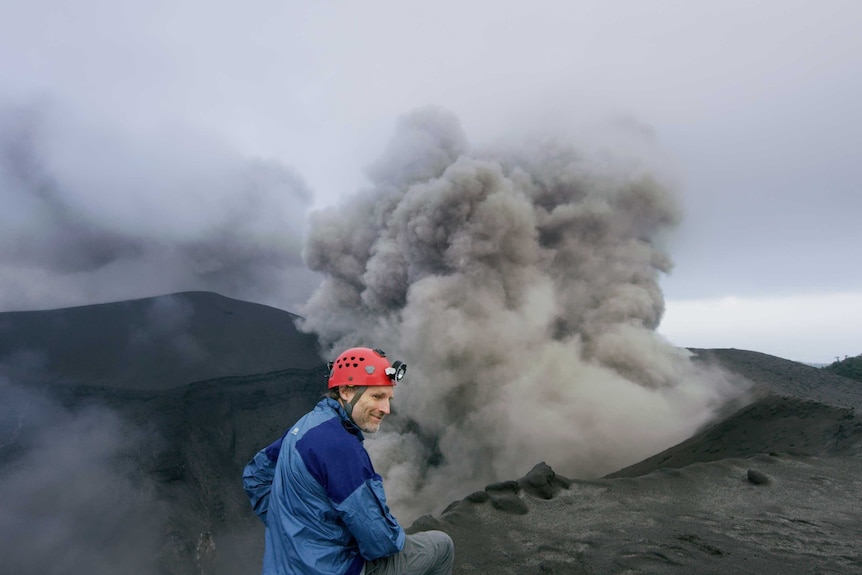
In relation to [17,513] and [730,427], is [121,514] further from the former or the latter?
[730,427]

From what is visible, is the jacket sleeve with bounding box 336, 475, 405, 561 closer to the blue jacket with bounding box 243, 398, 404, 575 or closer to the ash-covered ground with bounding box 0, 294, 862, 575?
the blue jacket with bounding box 243, 398, 404, 575

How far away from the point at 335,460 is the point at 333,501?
0.15 metres

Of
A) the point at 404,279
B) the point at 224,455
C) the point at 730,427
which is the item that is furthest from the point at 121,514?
the point at 730,427

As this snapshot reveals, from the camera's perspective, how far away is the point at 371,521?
6.13 feet

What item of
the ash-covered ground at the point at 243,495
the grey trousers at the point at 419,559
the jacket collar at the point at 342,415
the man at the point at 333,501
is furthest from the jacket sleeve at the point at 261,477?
the ash-covered ground at the point at 243,495

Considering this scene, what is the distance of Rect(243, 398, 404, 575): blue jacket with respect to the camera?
6.07 ft

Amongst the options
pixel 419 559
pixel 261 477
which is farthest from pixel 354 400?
pixel 419 559

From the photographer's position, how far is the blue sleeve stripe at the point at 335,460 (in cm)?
184

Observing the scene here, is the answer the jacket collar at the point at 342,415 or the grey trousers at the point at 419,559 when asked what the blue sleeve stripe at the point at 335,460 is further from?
the grey trousers at the point at 419,559

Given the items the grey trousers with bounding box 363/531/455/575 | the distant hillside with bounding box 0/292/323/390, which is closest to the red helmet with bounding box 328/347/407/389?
the grey trousers with bounding box 363/531/455/575

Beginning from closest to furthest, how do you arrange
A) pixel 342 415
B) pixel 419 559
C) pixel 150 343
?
pixel 342 415, pixel 419 559, pixel 150 343

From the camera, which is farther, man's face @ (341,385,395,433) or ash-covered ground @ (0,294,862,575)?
ash-covered ground @ (0,294,862,575)

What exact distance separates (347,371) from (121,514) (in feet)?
65.4

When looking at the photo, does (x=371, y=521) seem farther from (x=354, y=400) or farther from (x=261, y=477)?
(x=261, y=477)
